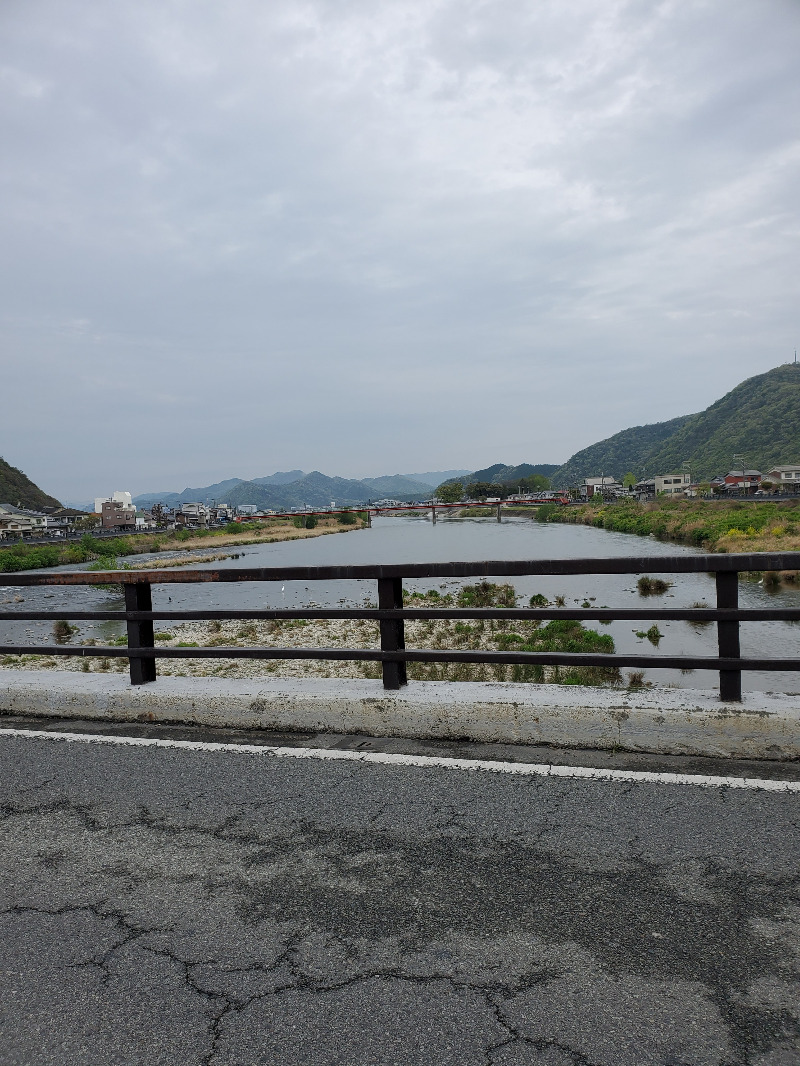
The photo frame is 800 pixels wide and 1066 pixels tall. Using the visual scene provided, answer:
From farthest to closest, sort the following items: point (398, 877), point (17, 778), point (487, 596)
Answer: point (487, 596) < point (17, 778) < point (398, 877)

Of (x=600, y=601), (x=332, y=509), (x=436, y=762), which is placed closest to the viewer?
(x=436, y=762)

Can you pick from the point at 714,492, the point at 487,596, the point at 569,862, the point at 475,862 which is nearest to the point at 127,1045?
the point at 475,862

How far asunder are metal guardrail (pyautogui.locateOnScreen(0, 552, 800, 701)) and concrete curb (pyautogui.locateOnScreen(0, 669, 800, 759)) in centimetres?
23

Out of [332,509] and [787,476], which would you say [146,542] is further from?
[787,476]

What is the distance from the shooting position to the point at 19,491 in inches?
6235

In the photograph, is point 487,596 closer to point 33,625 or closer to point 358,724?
point 33,625

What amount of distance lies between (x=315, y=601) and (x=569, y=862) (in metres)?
30.7

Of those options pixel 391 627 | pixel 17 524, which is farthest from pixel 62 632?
pixel 17 524

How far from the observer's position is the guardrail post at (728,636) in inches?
172

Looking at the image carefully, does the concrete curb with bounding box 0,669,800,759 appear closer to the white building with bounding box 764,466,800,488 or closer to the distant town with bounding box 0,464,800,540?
the distant town with bounding box 0,464,800,540

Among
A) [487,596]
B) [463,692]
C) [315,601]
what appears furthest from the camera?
[315,601]

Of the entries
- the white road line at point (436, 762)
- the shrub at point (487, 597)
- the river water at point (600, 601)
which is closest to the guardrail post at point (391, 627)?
the white road line at point (436, 762)

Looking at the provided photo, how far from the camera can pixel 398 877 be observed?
3.04m

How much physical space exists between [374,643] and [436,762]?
15185 mm
